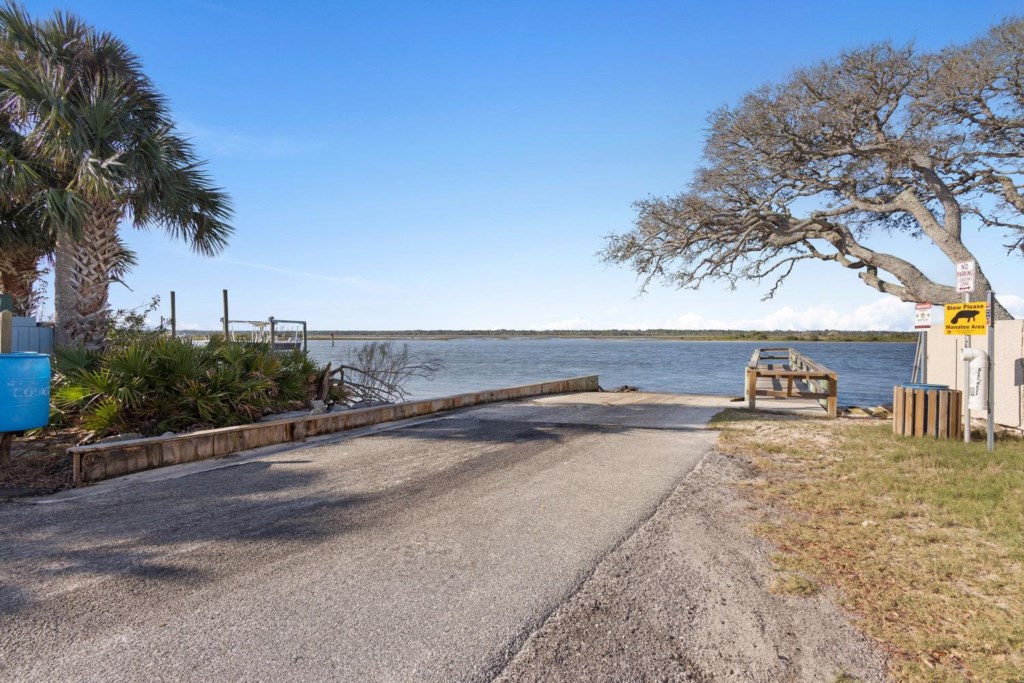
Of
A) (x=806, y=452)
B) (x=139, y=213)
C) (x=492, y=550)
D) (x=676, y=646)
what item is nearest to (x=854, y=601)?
(x=676, y=646)

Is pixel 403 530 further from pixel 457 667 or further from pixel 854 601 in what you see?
pixel 854 601

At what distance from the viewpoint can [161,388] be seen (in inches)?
334

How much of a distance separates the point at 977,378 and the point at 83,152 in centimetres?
1464

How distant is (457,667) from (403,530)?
6.67ft

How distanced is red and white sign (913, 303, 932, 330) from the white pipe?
4.54 m

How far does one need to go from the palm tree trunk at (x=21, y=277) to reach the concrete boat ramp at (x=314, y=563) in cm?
1040

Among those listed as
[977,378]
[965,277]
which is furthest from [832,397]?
[965,277]

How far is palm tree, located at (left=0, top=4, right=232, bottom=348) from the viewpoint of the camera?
9500 millimetres

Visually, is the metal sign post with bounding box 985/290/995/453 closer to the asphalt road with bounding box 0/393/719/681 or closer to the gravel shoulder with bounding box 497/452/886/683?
the asphalt road with bounding box 0/393/719/681

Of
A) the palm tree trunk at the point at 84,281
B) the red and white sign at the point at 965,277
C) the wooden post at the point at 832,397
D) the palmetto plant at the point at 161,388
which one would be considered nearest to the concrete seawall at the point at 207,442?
the palmetto plant at the point at 161,388

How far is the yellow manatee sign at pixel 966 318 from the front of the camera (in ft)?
28.8

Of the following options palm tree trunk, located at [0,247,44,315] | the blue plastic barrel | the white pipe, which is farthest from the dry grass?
palm tree trunk, located at [0,247,44,315]

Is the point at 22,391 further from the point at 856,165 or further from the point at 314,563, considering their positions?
the point at 856,165

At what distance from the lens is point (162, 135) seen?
1073 cm
